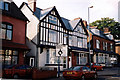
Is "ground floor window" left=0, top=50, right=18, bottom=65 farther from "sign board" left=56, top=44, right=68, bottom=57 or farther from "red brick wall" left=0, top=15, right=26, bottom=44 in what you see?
"sign board" left=56, top=44, right=68, bottom=57

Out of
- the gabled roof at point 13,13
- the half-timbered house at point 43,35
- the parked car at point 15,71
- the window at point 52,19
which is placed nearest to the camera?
the parked car at point 15,71

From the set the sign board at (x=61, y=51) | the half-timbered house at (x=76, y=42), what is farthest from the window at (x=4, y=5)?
the half-timbered house at (x=76, y=42)

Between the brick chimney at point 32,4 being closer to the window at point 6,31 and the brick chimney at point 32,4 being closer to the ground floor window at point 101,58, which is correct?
the window at point 6,31

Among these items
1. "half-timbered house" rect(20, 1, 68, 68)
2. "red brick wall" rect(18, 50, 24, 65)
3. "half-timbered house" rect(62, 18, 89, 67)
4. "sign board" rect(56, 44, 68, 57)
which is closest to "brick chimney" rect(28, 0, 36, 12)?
"half-timbered house" rect(20, 1, 68, 68)

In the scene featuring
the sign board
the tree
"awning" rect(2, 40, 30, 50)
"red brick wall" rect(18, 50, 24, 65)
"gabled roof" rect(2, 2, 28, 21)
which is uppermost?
the tree

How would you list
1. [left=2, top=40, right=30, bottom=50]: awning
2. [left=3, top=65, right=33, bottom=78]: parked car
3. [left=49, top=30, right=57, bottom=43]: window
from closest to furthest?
[left=3, top=65, right=33, bottom=78]: parked car < [left=2, top=40, right=30, bottom=50]: awning < [left=49, top=30, right=57, bottom=43]: window

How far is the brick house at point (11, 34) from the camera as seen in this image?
19.3 meters

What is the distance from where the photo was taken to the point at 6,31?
20.0 metres

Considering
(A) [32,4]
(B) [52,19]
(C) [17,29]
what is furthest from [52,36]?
(C) [17,29]

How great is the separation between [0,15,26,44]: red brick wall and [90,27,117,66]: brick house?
65.3 feet

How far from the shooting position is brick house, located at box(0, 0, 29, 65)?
1931cm

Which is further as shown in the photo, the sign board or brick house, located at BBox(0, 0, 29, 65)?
brick house, located at BBox(0, 0, 29, 65)

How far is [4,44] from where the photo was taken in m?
18.9

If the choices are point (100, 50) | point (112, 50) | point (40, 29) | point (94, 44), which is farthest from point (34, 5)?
point (112, 50)
